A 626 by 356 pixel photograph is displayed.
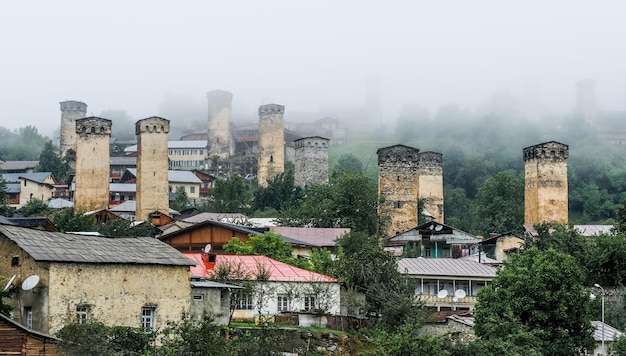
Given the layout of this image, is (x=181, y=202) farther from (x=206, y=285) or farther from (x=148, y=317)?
(x=148, y=317)

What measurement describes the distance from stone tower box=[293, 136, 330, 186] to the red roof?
5110 centimetres

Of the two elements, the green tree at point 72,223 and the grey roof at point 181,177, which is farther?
the grey roof at point 181,177

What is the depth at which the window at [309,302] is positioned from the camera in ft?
108

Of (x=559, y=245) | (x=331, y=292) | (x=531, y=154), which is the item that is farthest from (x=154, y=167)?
(x=331, y=292)

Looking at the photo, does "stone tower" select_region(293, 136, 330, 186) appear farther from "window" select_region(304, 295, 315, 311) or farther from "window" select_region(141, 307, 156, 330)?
"window" select_region(141, 307, 156, 330)

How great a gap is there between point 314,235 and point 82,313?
85.9 feet

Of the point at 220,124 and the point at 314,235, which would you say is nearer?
the point at 314,235

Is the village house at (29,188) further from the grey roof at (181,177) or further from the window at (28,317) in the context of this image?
the window at (28,317)

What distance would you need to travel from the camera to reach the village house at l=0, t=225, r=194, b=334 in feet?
77.6

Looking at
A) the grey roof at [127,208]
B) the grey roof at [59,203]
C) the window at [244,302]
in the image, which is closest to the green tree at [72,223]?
the grey roof at [127,208]

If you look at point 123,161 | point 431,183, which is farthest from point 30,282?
point 123,161

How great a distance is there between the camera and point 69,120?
4294 inches

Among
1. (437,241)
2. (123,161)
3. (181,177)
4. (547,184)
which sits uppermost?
(123,161)

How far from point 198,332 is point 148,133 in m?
48.7
